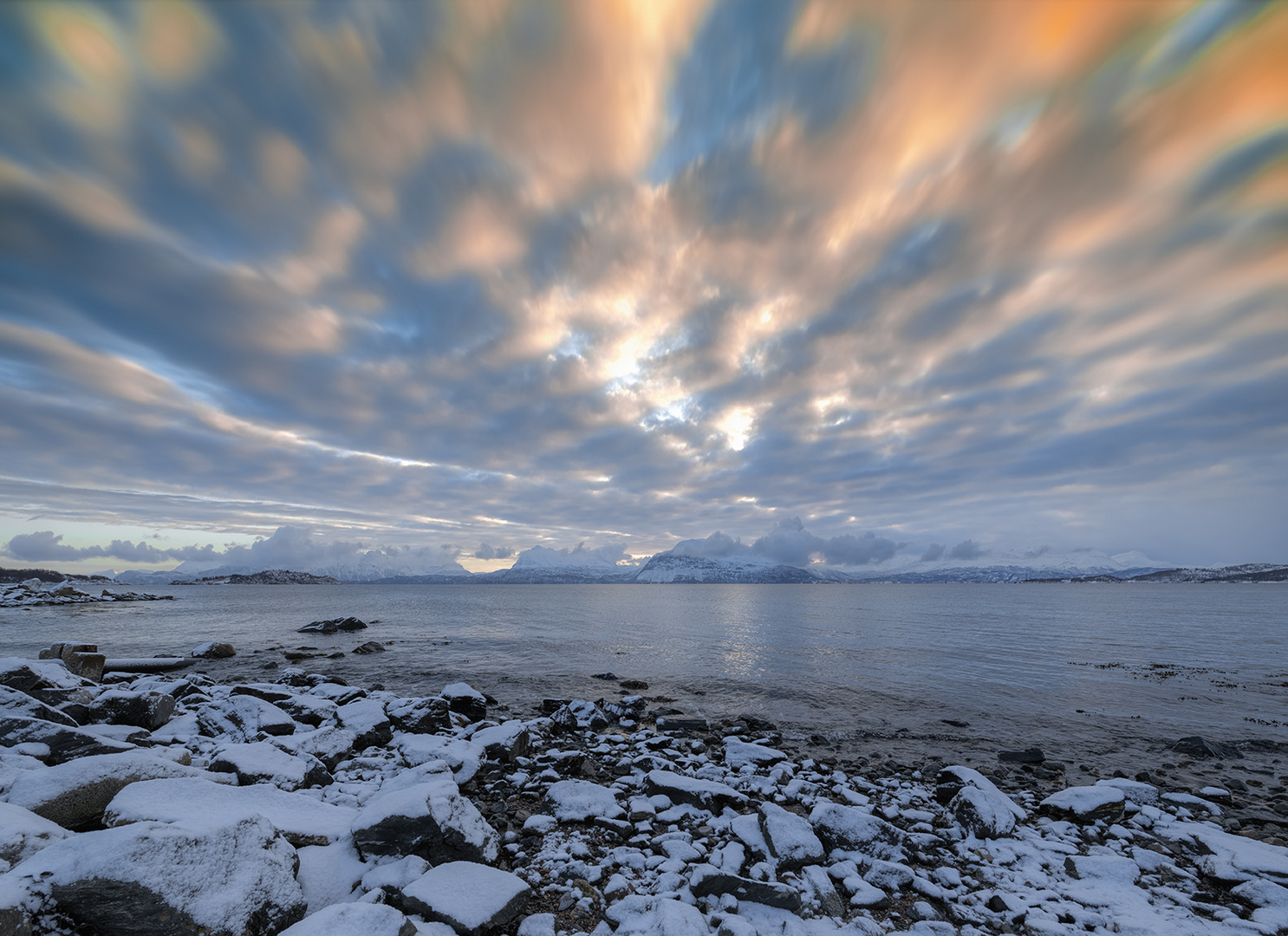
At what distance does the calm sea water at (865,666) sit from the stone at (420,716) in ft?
18.2

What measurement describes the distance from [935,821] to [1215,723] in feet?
61.1

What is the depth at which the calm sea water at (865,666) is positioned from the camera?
20234 mm

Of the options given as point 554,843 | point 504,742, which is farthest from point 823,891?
point 504,742

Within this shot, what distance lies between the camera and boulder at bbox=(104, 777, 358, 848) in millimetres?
6910

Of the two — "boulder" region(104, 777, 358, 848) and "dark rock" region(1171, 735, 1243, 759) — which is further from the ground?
"boulder" region(104, 777, 358, 848)

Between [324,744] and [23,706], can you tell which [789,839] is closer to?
[324,744]

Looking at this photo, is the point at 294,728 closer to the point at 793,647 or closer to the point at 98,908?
the point at 98,908

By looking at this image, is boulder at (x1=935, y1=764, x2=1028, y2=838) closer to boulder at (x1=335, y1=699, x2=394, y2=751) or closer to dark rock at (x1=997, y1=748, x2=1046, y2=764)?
dark rock at (x1=997, y1=748, x2=1046, y2=764)

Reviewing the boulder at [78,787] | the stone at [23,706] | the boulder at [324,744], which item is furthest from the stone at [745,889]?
the stone at [23,706]

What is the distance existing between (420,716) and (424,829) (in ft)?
32.2

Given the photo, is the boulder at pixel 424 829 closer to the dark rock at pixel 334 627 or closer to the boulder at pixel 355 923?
the boulder at pixel 355 923

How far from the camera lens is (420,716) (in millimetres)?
16594

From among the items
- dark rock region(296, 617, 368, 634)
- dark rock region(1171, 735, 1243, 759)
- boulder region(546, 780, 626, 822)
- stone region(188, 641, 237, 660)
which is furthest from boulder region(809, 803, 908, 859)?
dark rock region(296, 617, 368, 634)

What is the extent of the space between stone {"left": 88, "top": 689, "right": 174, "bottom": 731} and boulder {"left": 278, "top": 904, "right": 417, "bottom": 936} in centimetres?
1360
